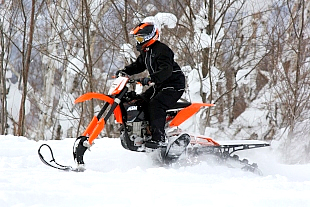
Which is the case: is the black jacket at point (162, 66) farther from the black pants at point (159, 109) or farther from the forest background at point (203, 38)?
the forest background at point (203, 38)

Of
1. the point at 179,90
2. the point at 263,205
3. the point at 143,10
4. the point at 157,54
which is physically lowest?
the point at 263,205

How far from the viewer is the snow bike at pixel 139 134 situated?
177 inches

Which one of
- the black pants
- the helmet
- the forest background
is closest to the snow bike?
the black pants

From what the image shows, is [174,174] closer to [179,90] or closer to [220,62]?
[179,90]

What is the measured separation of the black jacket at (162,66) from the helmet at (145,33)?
77 millimetres

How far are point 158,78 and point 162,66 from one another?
0.17 meters

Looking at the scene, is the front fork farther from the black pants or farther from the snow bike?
the black pants

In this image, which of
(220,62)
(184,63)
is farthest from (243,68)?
(184,63)

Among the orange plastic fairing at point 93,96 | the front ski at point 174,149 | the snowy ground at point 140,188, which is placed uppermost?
the orange plastic fairing at point 93,96

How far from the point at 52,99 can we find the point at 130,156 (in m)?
9.54

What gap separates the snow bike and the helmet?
1.61ft

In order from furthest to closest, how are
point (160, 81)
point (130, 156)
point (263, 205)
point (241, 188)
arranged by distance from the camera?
point (130, 156) → point (160, 81) → point (241, 188) → point (263, 205)

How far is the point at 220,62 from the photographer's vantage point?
36.8ft

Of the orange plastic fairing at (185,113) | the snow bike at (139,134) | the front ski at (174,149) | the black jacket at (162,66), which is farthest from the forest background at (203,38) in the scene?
the black jacket at (162,66)
